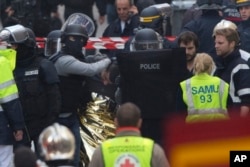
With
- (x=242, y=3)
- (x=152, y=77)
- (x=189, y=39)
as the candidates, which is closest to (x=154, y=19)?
A: (x=242, y=3)

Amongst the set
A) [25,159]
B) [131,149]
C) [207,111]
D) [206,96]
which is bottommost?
[207,111]

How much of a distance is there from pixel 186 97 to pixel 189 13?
479cm

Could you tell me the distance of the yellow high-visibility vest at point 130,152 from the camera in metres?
10.4

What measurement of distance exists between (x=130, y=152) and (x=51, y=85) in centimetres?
308

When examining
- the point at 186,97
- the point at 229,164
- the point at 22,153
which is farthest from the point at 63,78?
the point at 22,153

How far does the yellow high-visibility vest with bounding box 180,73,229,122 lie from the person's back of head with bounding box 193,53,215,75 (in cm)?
5

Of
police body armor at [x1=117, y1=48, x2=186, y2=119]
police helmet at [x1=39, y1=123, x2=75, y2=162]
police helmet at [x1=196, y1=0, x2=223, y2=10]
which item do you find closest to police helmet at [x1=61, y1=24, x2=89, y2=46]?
police body armor at [x1=117, y1=48, x2=186, y2=119]

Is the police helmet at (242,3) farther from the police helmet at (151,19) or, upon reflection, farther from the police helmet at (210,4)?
the police helmet at (151,19)

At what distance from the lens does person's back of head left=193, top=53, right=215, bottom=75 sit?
12984mm

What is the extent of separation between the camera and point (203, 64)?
13.0m

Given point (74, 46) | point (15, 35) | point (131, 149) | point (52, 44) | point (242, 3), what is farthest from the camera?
point (242, 3)

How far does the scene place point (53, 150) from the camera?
9039mm

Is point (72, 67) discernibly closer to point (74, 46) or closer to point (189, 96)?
point (74, 46)

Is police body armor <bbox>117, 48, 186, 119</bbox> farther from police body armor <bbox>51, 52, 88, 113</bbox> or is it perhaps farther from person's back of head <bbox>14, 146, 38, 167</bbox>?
person's back of head <bbox>14, 146, 38, 167</bbox>
